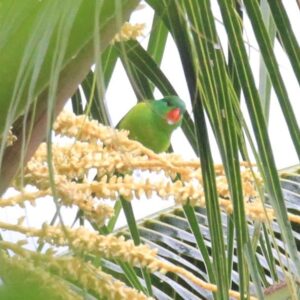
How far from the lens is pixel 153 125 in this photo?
4.92ft

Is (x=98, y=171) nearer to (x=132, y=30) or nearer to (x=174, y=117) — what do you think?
(x=132, y=30)

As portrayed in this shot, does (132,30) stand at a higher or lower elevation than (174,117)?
higher

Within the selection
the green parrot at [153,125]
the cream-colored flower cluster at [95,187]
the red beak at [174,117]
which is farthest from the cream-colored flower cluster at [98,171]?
the red beak at [174,117]

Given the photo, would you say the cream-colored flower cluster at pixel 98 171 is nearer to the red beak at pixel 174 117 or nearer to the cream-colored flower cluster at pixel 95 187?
the cream-colored flower cluster at pixel 95 187

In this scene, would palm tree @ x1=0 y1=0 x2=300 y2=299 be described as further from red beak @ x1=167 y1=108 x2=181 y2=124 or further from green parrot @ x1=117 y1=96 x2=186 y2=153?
red beak @ x1=167 y1=108 x2=181 y2=124

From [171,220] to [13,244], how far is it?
888 millimetres

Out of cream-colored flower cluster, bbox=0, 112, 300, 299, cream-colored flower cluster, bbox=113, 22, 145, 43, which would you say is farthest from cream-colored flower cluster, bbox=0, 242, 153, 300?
cream-colored flower cluster, bbox=113, 22, 145, 43

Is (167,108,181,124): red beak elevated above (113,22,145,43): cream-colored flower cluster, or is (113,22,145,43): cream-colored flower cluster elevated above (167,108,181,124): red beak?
(113,22,145,43): cream-colored flower cluster

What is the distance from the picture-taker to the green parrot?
1547mm

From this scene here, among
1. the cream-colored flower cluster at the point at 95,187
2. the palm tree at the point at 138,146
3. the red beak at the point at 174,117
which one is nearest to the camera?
the palm tree at the point at 138,146

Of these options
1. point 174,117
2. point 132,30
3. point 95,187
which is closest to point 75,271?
point 95,187

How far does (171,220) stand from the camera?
1.38 metres

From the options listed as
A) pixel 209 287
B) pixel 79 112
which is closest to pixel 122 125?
pixel 79 112

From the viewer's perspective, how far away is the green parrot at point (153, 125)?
1547 millimetres
